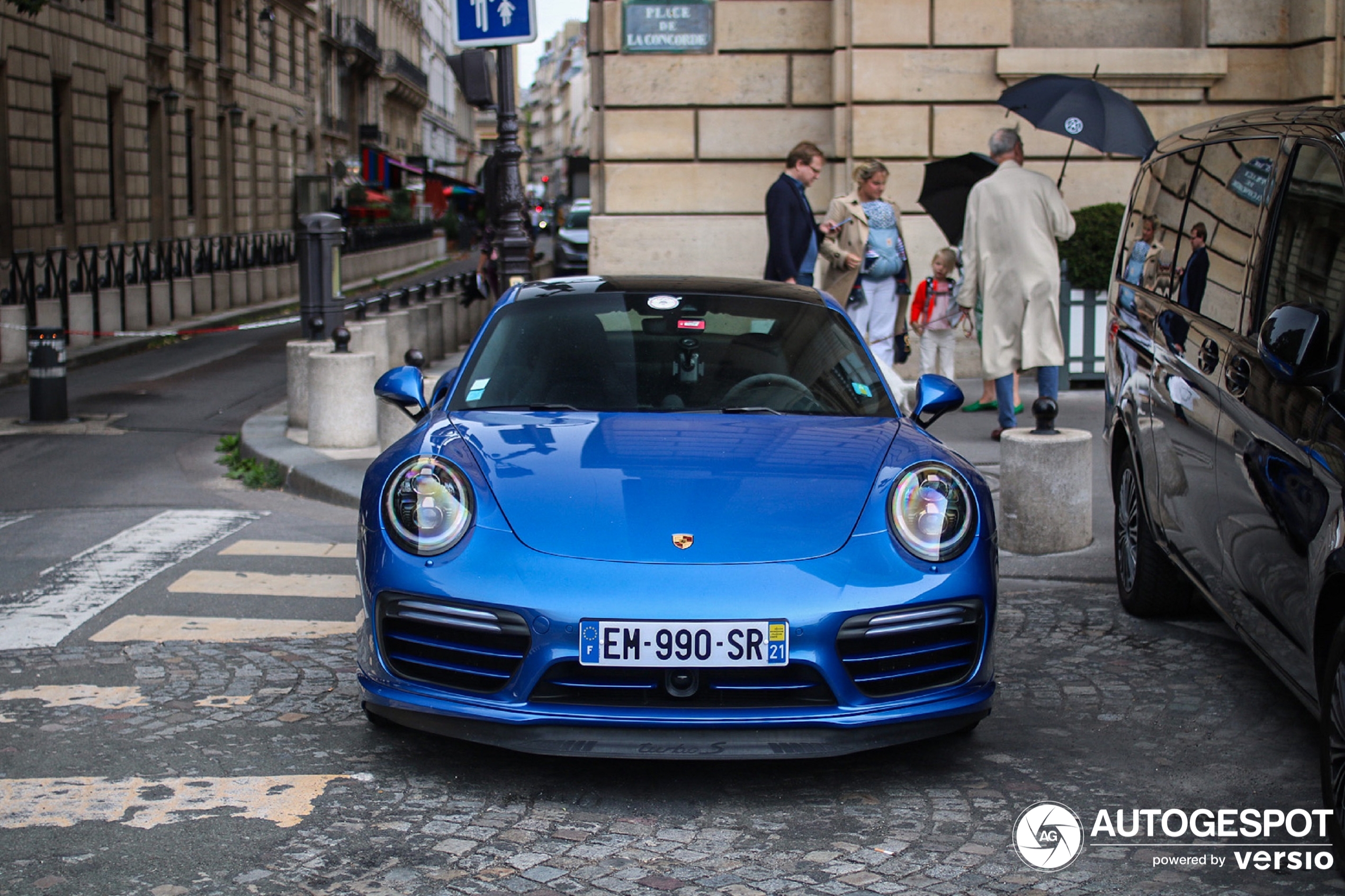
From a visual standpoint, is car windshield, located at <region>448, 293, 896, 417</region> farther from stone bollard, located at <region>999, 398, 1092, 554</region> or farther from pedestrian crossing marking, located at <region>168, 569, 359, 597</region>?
stone bollard, located at <region>999, 398, 1092, 554</region>

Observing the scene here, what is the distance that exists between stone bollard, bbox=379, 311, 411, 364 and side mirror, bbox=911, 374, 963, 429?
847cm

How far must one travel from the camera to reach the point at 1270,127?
4734 millimetres

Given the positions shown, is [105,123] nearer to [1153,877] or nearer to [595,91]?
[595,91]

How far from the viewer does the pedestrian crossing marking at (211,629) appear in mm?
5621

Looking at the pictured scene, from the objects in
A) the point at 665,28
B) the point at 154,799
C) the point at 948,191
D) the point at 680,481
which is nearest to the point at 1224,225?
the point at 680,481

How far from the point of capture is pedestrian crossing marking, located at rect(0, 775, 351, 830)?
148 inches

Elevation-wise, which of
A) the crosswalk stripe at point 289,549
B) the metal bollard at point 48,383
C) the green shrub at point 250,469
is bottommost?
the crosswalk stripe at point 289,549

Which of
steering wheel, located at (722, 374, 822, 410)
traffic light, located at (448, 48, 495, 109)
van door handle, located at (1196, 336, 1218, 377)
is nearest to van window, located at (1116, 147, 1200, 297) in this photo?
van door handle, located at (1196, 336, 1218, 377)

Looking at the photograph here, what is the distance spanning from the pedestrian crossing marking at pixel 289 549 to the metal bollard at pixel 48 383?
5.08 metres

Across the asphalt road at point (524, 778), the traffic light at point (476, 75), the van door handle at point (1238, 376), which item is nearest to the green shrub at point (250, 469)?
the asphalt road at point (524, 778)

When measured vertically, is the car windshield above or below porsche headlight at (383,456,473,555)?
above

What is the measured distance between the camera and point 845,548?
3990 mm

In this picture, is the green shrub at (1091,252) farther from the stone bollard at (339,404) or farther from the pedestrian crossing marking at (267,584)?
the pedestrian crossing marking at (267,584)

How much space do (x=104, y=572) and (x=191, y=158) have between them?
112 ft
